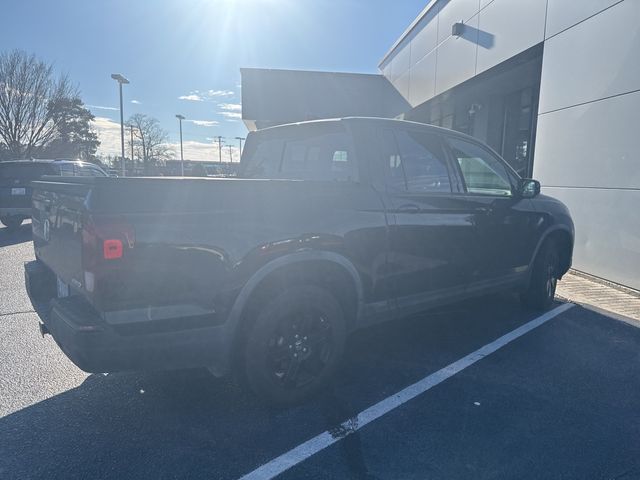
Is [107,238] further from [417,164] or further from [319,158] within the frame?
[417,164]

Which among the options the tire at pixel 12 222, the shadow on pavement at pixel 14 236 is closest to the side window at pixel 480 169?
the shadow on pavement at pixel 14 236

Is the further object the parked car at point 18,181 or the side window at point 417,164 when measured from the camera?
the parked car at point 18,181

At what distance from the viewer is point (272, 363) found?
120 inches

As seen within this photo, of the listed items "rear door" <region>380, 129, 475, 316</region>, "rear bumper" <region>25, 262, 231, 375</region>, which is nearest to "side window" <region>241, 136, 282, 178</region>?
"rear door" <region>380, 129, 475, 316</region>

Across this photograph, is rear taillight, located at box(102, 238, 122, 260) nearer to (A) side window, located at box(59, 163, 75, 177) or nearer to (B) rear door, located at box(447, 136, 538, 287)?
(B) rear door, located at box(447, 136, 538, 287)

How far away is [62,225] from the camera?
294cm

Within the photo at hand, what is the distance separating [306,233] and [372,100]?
2287 centimetres

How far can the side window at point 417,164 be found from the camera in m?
3.69

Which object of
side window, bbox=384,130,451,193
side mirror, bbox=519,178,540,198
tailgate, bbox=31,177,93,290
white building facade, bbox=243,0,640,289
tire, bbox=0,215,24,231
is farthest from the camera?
tire, bbox=0,215,24,231

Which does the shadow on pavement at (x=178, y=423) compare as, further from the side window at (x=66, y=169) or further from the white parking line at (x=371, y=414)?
the side window at (x=66, y=169)

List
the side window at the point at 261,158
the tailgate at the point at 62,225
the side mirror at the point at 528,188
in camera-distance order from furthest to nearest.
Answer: the side mirror at the point at 528,188, the side window at the point at 261,158, the tailgate at the point at 62,225

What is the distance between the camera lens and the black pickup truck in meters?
2.48

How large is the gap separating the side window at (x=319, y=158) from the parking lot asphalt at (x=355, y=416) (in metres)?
1.61

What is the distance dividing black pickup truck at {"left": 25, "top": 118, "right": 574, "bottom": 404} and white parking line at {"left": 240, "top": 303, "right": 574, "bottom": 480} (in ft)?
1.38
